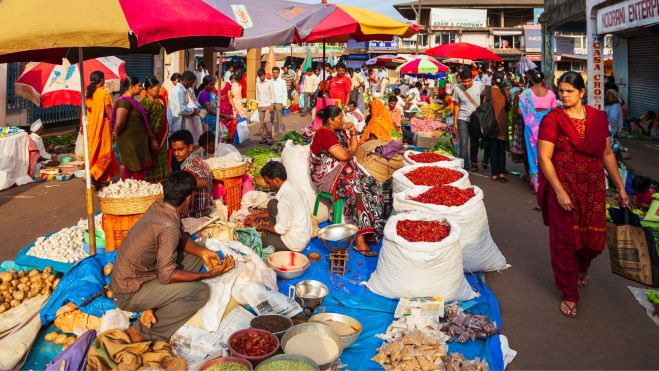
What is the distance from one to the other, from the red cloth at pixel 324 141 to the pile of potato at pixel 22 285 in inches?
111

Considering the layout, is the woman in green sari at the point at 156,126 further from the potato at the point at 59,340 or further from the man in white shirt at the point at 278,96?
the man in white shirt at the point at 278,96

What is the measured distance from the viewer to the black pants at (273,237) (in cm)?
545

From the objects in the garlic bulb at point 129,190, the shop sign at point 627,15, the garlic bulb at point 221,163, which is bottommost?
the garlic bulb at point 129,190

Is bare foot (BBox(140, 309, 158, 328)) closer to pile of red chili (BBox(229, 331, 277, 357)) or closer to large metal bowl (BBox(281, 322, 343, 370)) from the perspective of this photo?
pile of red chili (BBox(229, 331, 277, 357))

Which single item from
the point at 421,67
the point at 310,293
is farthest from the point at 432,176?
the point at 421,67

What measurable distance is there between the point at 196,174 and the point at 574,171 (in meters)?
3.58

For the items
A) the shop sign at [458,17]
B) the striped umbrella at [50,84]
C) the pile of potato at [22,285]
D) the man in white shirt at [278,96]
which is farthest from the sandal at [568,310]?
the shop sign at [458,17]

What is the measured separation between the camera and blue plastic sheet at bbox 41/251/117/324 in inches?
161

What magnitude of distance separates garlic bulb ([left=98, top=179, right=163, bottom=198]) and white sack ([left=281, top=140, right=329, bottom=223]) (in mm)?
1750

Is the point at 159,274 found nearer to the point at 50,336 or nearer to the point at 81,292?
the point at 81,292

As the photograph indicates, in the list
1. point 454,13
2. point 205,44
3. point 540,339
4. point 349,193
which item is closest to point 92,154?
point 205,44

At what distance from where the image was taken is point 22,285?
4402mm

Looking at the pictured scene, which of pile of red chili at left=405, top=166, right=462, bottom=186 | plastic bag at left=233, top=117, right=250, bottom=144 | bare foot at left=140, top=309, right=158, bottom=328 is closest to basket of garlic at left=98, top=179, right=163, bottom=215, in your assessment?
bare foot at left=140, top=309, right=158, bottom=328

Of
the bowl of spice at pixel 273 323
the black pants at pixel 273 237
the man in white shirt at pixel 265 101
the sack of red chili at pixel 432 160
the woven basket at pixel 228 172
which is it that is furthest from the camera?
the man in white shirt at pixel 265 101
